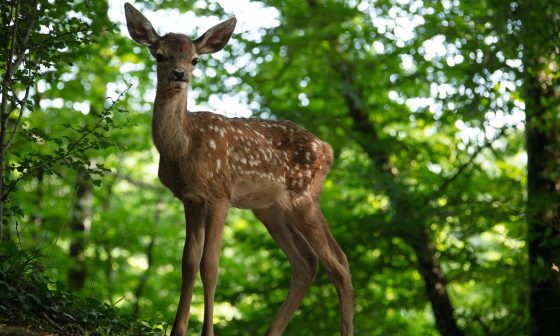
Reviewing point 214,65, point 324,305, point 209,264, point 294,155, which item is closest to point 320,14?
point 214,65

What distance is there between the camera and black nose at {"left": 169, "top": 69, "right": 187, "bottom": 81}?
4516 millimetres

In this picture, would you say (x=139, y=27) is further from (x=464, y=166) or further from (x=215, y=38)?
(x=464, y=166)

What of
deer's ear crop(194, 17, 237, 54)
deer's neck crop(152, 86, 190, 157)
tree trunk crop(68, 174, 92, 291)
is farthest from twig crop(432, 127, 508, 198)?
tree trunk crop(68, 174, 92, 291)

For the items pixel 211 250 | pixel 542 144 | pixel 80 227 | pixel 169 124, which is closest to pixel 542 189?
pixel 542 144

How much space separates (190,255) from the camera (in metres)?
4.79

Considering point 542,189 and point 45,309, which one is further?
point 542,189

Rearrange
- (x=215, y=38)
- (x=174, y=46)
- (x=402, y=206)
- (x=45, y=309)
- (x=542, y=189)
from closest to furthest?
1. (x=45, y=309)
2. (x=174, y=46)
3. (x=215, y=38)
4. (x=542, y=189)
5. (x=402, y=206)

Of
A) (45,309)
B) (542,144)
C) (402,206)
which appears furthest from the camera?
(402,206)

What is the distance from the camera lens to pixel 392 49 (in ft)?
33.0

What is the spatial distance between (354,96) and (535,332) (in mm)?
3506

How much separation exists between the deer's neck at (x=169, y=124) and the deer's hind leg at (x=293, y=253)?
41.7 inches

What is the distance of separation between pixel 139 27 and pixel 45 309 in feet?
6.18

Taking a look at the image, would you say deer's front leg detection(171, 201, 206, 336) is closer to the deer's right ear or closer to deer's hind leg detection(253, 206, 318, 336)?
deer's hind leg detection(253, 206, 318, 336)

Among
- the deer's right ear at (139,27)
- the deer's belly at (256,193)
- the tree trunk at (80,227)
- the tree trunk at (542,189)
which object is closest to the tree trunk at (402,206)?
the tree trunk at (542,189)
